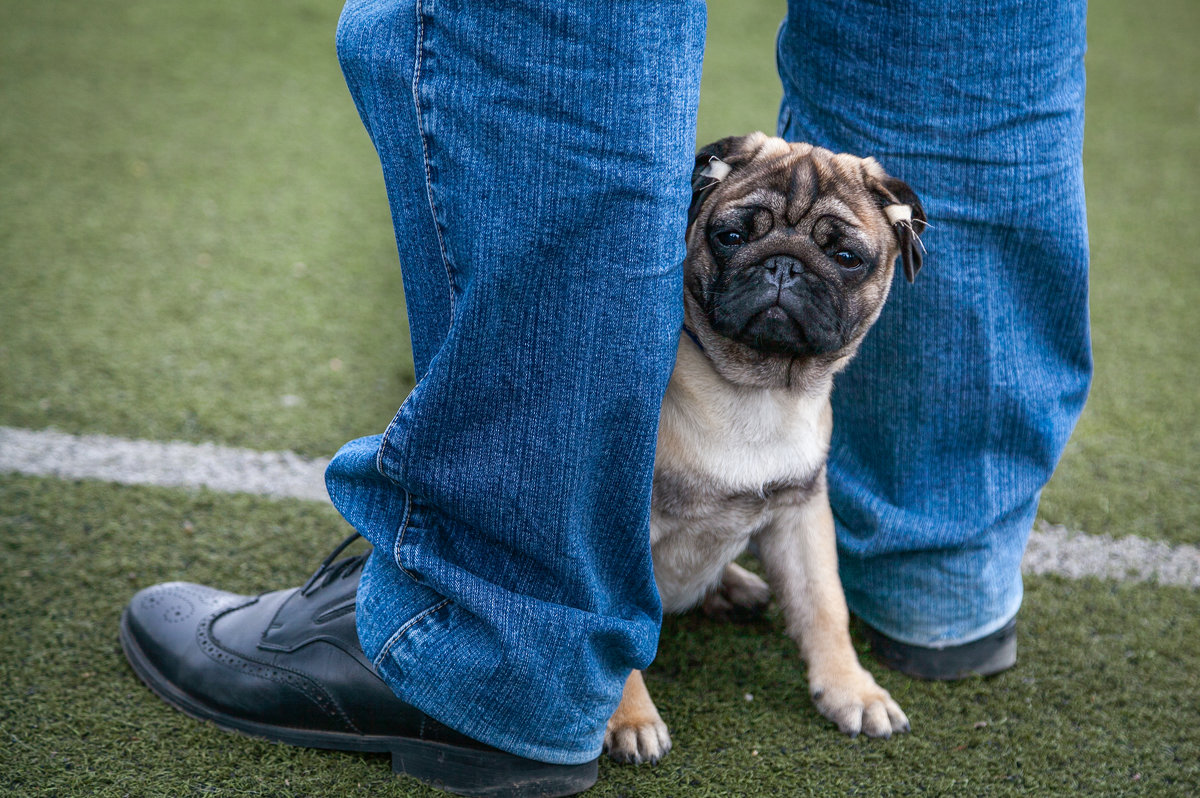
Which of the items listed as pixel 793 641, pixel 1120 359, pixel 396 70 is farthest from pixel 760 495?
pixel 1120 359

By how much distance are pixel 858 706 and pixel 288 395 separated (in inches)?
62.5

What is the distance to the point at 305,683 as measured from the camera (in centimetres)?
137

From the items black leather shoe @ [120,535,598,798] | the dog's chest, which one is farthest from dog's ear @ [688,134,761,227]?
black leather shoe @ [120,535,598,798]

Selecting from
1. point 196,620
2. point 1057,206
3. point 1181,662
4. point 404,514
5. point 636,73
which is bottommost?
point 1181,662

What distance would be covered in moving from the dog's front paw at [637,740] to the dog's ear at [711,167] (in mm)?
768

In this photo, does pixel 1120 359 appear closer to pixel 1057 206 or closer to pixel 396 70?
pixel 1057 206

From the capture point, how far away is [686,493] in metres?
1.49

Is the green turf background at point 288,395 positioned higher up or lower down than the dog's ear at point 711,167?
lower down

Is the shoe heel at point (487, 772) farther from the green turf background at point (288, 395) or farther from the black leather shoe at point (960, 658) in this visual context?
the black leather shoe at point (960, 658)

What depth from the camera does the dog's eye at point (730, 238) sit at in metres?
1.47

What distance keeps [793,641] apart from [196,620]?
994 mm

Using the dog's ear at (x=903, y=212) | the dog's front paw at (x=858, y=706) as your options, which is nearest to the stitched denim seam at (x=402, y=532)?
the dog's front paw at (x=858, y=706)

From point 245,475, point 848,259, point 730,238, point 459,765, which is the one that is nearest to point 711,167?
point 730,238

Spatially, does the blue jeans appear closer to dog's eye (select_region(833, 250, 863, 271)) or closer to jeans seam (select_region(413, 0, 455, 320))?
jeans seam (select_region(413, 0, 455, 320))
